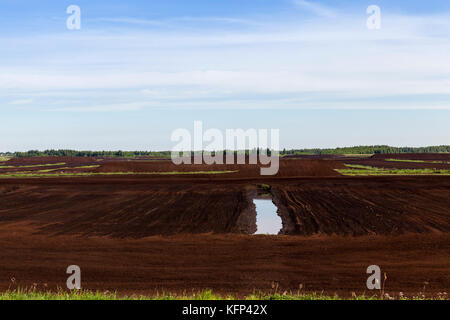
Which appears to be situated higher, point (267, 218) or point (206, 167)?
point (206, 167)

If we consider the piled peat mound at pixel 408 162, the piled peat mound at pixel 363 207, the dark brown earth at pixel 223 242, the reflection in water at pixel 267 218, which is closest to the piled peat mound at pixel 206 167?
the piled peat mound at pixel 408 162

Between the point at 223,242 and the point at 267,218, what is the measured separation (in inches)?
327

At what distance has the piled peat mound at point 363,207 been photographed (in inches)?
885

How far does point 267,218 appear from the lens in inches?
1070

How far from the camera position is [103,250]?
18.2 m

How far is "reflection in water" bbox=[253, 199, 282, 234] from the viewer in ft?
76.6

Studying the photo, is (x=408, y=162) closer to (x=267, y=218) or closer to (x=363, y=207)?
(x=363, y=207)

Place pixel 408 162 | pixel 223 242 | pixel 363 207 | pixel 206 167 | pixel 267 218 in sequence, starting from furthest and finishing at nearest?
pixel 408 162 → pixel 206 167 → pixel 363 207 → pixel 267 218 → pixel 223 242

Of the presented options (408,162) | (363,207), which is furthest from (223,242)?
(408,162)

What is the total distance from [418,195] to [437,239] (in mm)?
17889

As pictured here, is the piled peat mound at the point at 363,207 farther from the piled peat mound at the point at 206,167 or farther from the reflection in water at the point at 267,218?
the piled peat mound at the point at 206,167

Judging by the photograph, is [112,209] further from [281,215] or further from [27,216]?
[281,215]

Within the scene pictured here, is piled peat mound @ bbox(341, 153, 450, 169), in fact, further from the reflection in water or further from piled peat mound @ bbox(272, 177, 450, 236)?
the reflection in water
